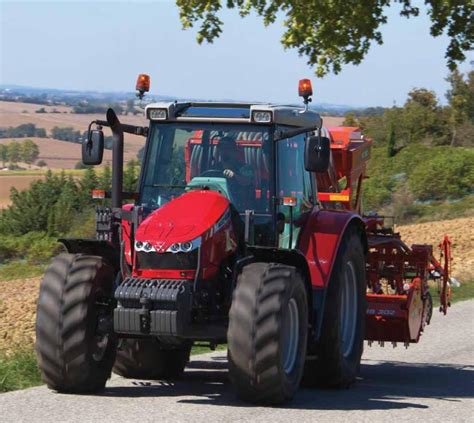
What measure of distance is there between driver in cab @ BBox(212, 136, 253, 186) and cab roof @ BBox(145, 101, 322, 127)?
20 centimetres

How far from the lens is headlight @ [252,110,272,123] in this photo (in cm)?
950

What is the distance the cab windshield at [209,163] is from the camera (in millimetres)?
9586

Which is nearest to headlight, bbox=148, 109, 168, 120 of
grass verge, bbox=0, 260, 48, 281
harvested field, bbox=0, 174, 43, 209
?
grass verge, bbox=0, 260, 48, 281

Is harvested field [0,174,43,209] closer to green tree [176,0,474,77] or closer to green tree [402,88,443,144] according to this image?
green tree [402,88,443,144]

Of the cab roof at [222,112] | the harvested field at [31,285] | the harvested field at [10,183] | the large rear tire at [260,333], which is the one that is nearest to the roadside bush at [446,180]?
the harvested field at [31,285]

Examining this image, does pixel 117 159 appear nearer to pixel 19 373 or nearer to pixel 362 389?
pixel 19 373

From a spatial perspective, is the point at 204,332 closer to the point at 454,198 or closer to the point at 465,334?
the point at 465,334

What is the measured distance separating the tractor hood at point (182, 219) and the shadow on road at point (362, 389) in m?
1.23

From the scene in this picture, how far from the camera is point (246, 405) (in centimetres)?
877

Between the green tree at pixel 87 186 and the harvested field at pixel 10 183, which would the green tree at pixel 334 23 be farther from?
the harvested field at pixel 10 183

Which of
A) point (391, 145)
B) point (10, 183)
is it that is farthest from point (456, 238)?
point (10, 183)

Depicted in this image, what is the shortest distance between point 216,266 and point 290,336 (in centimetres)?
77

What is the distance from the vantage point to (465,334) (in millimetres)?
14617

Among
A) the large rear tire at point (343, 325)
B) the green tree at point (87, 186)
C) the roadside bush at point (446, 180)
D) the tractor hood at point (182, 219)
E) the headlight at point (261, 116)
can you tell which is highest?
the headlight at point (261, 116)
